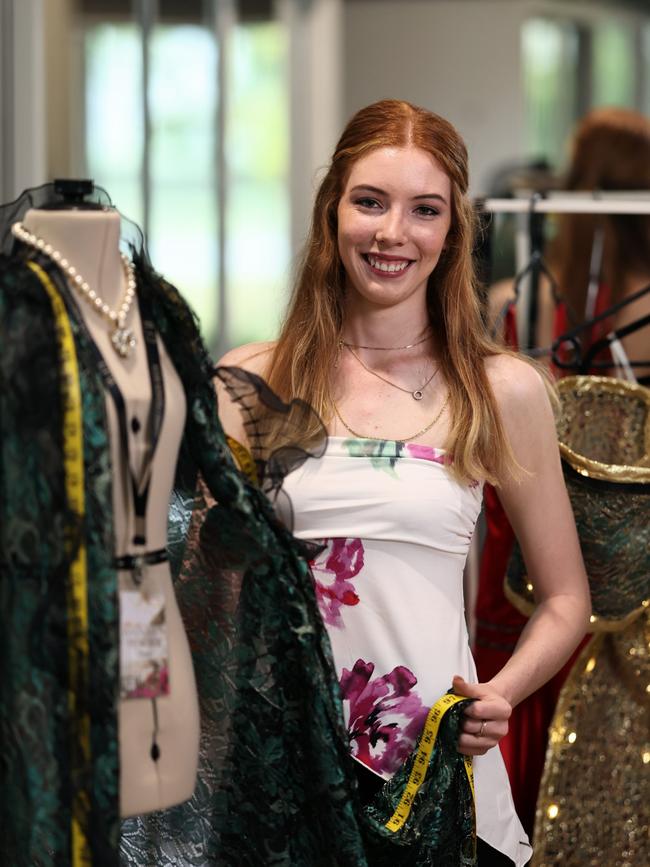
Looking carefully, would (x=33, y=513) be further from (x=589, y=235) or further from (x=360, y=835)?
(x=589, y=235)

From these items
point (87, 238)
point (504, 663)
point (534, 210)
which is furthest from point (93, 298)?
point (534, 210)

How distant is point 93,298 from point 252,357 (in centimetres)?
54

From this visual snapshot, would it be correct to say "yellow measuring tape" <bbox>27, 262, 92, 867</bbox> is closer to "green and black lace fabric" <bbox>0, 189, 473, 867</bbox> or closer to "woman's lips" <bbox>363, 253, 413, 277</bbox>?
"green and black lace fabric" <bbox>0, 189, 473, 867</bbox>

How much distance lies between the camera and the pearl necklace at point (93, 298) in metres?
1.57

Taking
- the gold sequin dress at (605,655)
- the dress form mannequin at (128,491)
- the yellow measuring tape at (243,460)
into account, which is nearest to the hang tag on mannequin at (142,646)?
the dress form mannequin at (128,491)

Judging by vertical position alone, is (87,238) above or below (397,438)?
above

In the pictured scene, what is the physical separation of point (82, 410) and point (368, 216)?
0.62m

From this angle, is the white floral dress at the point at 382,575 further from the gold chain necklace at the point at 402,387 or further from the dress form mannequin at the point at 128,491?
the dress form mannequin at the point at 128,491

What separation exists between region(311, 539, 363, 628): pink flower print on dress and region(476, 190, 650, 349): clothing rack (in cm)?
80

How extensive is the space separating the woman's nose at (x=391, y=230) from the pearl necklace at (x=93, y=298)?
44 centimetres

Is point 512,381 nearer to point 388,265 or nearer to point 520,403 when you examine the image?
point 520,403

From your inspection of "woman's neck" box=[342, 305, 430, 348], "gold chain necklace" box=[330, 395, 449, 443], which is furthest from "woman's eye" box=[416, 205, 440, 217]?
"gold chain necklace" box=[330, 395, 449, 443]

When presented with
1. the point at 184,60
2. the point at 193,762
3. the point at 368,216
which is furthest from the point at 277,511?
the point at 184,60

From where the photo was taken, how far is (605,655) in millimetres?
2422
